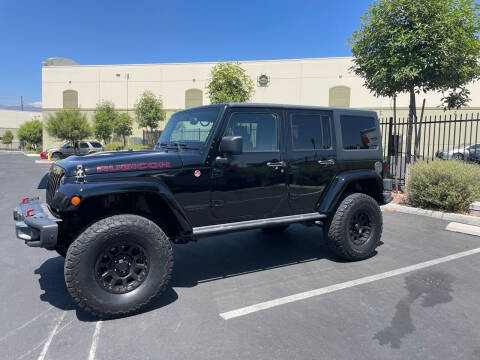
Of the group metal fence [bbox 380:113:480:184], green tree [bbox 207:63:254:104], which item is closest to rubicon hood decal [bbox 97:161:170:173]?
metal fence [bbox 380:113:480:184]

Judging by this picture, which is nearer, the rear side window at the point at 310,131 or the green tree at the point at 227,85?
the rear side window at the point at 310,131

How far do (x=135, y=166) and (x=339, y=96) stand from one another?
3396cm

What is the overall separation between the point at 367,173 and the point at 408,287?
1646 millimetres

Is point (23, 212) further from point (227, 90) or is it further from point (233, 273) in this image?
point (227, 90)

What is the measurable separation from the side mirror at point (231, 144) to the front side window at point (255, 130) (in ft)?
1.01

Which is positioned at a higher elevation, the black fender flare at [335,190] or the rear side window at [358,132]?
the rear side window at [358,132]

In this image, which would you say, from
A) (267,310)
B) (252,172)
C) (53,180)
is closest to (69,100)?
(53,180)

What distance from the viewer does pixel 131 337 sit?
3021 mm

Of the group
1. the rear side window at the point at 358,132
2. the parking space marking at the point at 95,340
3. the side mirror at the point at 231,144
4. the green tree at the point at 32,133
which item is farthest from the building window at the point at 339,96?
the green tree at the point at 32,133

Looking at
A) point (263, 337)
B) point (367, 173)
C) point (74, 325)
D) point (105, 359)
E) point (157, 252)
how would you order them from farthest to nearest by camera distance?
point (367, 173), point (157, 252), point (74, 325), point (263, 337), point (105, 359)

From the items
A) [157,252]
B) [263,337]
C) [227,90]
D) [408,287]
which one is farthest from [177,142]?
[227,90]

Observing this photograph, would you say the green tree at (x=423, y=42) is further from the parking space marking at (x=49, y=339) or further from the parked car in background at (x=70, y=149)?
the parked car in background at (x=70, y=149)

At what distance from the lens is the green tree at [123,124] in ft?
118

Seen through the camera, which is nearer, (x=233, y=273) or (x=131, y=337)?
(x=131, y=337)
